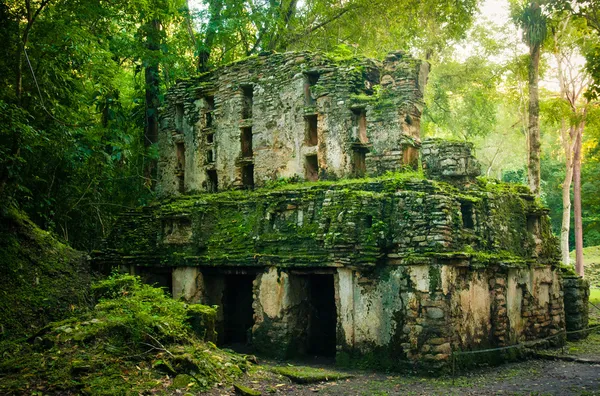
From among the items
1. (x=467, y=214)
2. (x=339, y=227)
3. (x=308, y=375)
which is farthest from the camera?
(x=467, y=214)

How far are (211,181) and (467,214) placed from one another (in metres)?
7.91

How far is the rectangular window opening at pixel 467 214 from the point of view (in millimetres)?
12836

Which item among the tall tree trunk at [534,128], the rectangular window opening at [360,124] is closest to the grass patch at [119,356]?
the rectangular window opening at [360,124]

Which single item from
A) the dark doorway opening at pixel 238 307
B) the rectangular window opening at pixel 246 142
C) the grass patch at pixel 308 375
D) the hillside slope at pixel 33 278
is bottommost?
the grass patch at pixel 308 375

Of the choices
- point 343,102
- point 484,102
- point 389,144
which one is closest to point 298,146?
point 343,102

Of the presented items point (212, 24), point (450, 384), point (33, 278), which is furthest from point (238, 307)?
point (212, 24)

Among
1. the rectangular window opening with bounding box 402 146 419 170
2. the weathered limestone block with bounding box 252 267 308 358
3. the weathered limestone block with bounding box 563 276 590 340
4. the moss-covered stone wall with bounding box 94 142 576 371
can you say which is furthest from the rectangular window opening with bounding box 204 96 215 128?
the weathered limestone block with bounding box 563 276 590 340

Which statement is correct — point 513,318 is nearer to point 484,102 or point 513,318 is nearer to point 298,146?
point 298,146

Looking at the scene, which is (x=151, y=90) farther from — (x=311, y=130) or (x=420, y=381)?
(x=420, y=381)

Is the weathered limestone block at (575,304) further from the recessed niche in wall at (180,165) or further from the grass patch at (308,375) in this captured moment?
the recessed niche in wall at (180,165)

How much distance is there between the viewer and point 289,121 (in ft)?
52.0

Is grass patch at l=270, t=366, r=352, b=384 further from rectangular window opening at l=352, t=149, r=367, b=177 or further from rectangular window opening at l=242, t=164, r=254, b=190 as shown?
rectangular window opening at l=242, t=164, r=254, b=190

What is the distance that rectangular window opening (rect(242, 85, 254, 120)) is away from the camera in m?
Result: 17.1

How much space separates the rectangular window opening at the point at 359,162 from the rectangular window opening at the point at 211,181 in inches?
192
